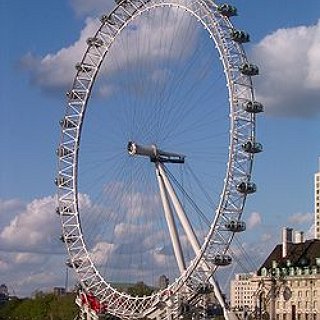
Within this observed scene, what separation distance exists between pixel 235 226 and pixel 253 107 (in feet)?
23.0

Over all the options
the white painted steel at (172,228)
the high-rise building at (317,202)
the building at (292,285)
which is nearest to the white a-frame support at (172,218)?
the white painted steel at (172,228)

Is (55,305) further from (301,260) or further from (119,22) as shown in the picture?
(119,22)

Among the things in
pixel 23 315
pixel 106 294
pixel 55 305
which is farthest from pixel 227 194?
pixel 23 315

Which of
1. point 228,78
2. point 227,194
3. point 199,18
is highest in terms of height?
point 199,18

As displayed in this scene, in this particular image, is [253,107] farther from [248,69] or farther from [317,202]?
[317,202]

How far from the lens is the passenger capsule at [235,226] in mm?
Answer: 54719

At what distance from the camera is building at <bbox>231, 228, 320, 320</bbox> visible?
9819cm

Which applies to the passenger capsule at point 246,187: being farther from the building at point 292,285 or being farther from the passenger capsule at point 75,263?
the building at point 292,285

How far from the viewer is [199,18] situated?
185ft

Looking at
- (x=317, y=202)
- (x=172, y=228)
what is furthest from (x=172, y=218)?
(x=317, y=202)

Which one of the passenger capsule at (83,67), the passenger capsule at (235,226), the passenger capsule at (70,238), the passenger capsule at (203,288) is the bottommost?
the passenger capsule at (203,288)

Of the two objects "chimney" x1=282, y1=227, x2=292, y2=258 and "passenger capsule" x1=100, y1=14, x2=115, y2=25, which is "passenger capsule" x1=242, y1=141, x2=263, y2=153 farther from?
"chimney" x1=282, y1=227, x2=292, y2=258

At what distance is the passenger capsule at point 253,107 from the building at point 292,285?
4192 cm

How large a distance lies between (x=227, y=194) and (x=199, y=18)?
10.6 m
